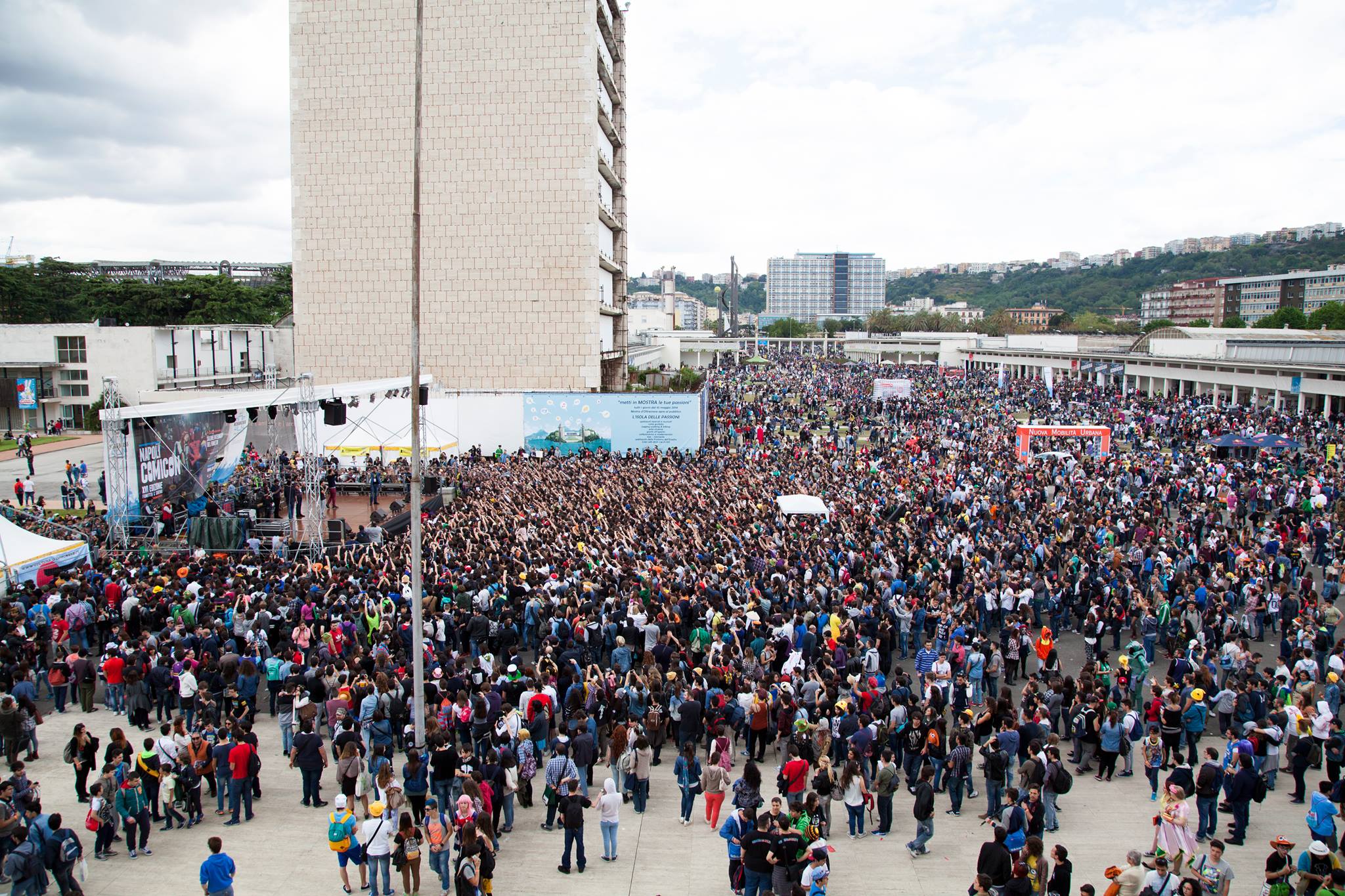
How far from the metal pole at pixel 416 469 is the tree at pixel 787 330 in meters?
146

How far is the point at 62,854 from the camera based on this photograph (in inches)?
295

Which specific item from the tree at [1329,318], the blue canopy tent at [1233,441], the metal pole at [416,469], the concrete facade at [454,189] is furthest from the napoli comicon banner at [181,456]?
the tree at [1329,318]

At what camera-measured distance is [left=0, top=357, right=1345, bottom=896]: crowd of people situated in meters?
8.16

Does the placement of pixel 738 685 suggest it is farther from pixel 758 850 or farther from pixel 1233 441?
pixel 1233 441

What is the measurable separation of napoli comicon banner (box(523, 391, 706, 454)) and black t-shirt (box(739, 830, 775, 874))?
2794 cm

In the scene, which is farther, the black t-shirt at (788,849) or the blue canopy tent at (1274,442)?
the blue canopy tent at (1274,442)

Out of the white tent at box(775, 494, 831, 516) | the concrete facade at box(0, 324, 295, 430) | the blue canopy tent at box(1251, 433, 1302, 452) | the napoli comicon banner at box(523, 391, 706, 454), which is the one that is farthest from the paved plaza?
the concrete facade at box(0, 324, 295, 430)

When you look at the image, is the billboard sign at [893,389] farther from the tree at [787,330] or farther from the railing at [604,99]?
the tree at [787,330]

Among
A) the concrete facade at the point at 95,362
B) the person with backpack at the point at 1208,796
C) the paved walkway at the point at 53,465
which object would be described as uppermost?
the concrete facade at the point at 95,362

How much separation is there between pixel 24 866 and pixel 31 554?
34.7ft

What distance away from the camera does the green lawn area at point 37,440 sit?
3853 cm

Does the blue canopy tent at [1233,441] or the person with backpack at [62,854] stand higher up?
the blue canopy tent at [1233,441]

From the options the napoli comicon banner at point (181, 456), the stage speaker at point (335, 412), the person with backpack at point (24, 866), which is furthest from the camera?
the napoli comicon banner at point (181, 456)

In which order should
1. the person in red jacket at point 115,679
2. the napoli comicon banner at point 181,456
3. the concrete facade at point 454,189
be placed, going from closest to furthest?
the person in red jacket at point 115,679 → the napoli comicon banner at point 181,456 → the concrete facade at point 454,189
